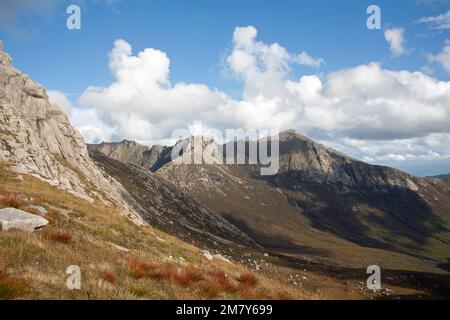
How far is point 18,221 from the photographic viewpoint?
49.5ft

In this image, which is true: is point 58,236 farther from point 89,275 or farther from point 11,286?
point 11,286

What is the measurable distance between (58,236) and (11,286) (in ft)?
20.1

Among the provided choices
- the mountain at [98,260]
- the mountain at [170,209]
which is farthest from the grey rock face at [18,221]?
the mountain at [170,209]

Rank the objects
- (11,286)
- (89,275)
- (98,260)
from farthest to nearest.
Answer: (98,260)
(89,275)
(11,286)

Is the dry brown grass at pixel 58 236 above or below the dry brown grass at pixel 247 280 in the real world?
above

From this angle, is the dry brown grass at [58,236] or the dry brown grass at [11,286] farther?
the dry brown grass at [58,236]

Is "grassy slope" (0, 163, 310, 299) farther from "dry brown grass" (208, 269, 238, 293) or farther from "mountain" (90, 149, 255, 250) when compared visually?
"mountain" (90, 149, 255, 250)

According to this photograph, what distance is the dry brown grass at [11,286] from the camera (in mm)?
8820

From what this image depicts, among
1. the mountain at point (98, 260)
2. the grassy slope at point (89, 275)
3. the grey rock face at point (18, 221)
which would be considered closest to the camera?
the grassy slope at point (89, 275)

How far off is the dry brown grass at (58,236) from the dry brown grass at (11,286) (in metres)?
5.27

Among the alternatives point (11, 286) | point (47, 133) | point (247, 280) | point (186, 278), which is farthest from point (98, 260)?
point (47, 133)

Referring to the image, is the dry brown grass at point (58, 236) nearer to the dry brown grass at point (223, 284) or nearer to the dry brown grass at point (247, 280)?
the dry brown grass at point (223, 284)
